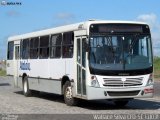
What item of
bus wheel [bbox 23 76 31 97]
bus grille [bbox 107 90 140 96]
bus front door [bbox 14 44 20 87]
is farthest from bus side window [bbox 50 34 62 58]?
bus front door [bbox 14 44 20 87]

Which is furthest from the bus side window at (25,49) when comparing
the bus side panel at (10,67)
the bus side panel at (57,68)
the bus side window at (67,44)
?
the bus side window at (67,44)

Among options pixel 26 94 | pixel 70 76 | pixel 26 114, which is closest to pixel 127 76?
pixel 70 76

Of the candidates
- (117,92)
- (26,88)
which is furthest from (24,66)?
(117,92)

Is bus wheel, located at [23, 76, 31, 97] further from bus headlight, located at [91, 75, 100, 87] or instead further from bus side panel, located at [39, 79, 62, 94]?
bus headlight, located at [91, 75, 100, 87]

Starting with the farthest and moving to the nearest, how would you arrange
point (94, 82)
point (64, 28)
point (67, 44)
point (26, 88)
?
1. point (26, 88)
2. point (64, 28)
3. point (67, 44)
4. point (94, 82)

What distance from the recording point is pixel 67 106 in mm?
19109

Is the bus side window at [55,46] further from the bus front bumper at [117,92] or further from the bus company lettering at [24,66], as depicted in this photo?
the bus company lettering at [24,66]

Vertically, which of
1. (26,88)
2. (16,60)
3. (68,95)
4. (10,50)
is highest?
(10,50)

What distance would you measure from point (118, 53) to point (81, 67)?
1.39 meters

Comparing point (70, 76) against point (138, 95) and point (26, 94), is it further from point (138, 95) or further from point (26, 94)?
point (26, 94)

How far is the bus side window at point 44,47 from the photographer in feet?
72.1

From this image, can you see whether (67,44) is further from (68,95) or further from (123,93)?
(123,93)

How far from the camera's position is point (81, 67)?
18.0 meters

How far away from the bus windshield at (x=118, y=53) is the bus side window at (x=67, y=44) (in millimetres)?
1611
